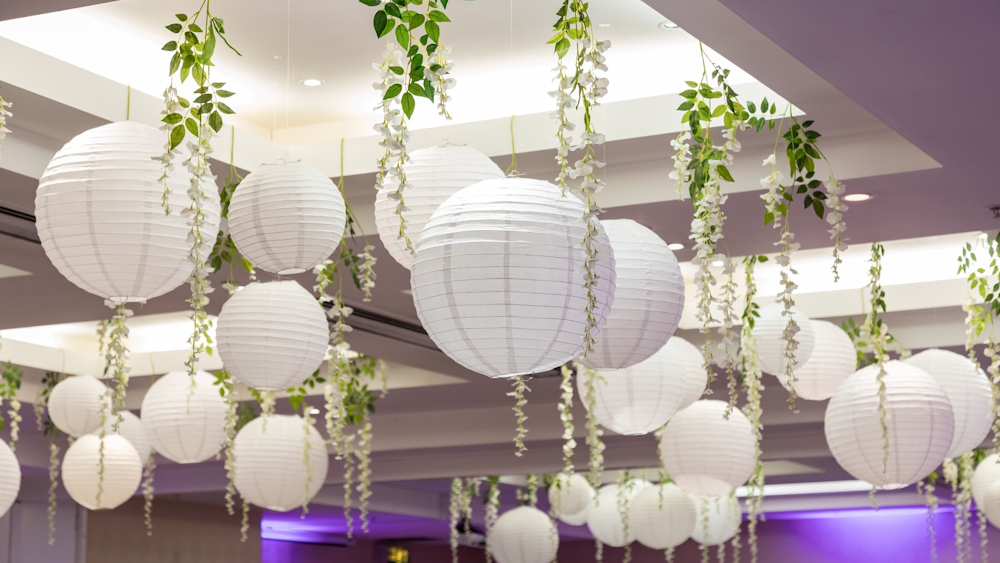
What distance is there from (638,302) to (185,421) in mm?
3498

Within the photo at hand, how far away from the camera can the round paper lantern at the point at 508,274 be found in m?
2.62

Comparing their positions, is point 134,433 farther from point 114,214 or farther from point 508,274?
point 508,274

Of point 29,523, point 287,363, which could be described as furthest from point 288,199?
point 29,523

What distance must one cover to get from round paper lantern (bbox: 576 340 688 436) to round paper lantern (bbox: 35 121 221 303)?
2.20 m

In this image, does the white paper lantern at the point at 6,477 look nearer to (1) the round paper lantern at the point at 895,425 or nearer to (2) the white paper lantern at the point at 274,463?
(2) the white paper lantern at the point at 274,463

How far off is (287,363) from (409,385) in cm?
494

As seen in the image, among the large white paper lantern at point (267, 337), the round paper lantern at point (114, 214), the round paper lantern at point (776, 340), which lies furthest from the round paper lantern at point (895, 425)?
the round paper lantern at point (114, 214)

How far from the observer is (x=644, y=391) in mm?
4945

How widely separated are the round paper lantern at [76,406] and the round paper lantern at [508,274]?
542cm

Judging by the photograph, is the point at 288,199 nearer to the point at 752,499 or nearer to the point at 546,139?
the point at 546,139

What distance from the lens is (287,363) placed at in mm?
4375

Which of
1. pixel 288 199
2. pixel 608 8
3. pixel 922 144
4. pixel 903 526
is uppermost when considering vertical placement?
pixel 608 8

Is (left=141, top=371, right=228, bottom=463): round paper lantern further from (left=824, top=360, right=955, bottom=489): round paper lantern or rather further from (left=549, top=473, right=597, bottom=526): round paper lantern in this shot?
(left=549, top=473, right=597, bottom=526): round paper lantern

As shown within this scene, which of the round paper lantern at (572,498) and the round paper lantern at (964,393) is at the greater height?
the round paper lantern at (964,393)
